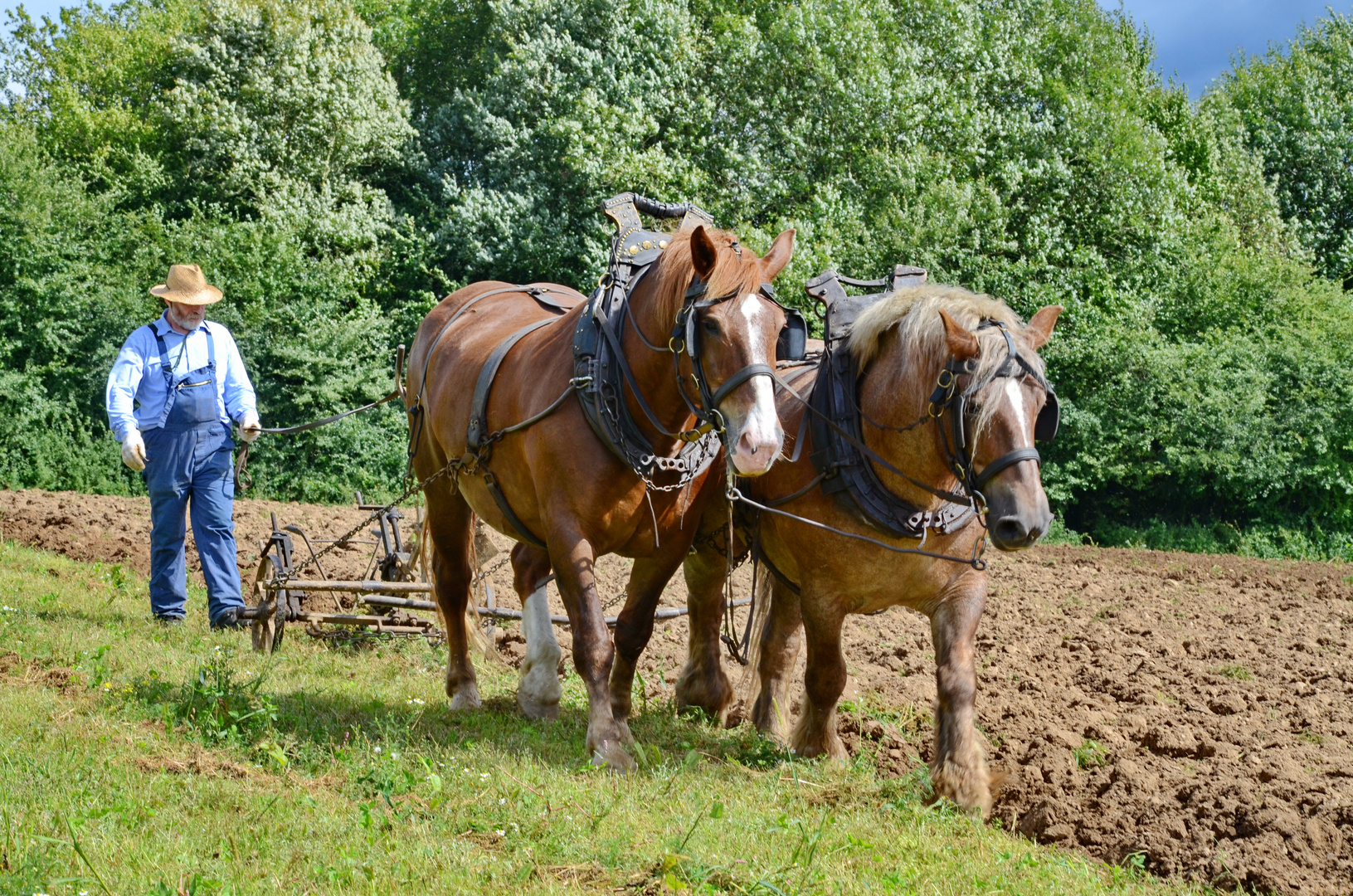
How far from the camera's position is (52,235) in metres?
16.9

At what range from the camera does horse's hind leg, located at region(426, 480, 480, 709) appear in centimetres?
550

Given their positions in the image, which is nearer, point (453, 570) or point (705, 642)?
point (705, 642)

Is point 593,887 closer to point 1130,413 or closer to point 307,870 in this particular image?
point 307,870

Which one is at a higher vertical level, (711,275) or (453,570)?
(711,275)

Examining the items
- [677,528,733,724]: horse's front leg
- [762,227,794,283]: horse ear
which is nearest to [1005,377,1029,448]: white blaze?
[762,227,794,283]: horse ear

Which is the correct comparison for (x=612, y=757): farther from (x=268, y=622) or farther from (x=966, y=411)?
(x=268, y=622)

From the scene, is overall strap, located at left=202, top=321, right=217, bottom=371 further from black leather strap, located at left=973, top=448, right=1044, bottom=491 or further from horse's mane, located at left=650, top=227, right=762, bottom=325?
black leather strap, located at left=973, top=448, right=1044, bottom=491

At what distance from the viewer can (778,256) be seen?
4.03 m

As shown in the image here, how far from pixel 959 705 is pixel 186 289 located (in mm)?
5152

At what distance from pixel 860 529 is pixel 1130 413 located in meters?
12.7

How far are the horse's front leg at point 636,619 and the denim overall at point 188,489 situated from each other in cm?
308

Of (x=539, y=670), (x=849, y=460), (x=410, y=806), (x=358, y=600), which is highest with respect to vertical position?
(x=849, y=460)

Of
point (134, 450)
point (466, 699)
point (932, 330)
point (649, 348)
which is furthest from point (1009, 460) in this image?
point (134, 450)

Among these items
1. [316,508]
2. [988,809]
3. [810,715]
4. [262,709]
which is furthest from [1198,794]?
[316,508]
